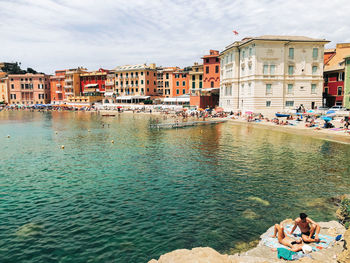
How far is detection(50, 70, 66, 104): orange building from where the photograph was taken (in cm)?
13425

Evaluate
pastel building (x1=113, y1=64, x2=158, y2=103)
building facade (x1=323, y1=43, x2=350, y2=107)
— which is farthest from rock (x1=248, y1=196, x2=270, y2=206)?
pastel building (x1=113, y1=64, x2=158, y2=103)

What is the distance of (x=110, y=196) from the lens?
626 inches

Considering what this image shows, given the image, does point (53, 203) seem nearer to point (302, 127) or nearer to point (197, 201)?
point (197, 201)

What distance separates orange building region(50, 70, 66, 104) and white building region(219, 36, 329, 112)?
102 metres

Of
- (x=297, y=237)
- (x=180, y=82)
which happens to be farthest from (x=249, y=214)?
(x=180, y=82)

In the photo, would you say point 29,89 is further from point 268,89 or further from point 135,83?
point 268,89

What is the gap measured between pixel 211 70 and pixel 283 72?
29.8m

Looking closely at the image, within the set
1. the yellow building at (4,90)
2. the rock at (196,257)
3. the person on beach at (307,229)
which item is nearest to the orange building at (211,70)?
the person on beach at (307,229)

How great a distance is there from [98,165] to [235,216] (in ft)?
45.7

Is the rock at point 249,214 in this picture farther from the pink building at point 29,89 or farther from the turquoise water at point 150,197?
the pink building at point 29,89

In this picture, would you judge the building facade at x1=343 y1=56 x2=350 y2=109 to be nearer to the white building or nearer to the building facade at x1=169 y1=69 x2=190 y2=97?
the white building

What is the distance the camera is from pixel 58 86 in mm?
135750

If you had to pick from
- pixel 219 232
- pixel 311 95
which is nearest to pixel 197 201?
pixel 219 232

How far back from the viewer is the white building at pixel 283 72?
190 feet
